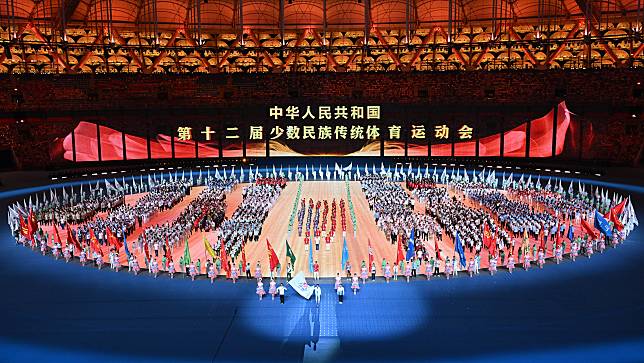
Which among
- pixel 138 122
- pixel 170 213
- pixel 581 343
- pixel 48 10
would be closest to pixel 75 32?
pixel 48 10

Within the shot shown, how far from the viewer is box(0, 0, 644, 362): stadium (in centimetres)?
1277

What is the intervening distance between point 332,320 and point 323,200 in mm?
17137

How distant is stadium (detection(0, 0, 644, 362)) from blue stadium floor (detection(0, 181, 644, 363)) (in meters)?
0.07

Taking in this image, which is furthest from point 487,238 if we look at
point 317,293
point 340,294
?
point 317,293

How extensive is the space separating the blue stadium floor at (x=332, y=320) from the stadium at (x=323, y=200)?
72 mm

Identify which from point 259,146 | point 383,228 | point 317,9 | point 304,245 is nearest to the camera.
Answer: point 304,245

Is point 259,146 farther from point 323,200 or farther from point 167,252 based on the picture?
point 167,252

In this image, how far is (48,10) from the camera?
4653 centimetres

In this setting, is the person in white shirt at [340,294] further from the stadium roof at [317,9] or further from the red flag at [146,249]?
the stadium roof at [317,9]

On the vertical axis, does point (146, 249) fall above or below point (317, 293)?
above

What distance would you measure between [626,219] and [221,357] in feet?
59.1

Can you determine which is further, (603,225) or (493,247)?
(603,225)

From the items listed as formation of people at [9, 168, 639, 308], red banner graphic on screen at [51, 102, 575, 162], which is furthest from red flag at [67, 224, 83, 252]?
red banner graphic on screen at [51, 102, 575, 162]

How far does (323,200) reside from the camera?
30.2 m
